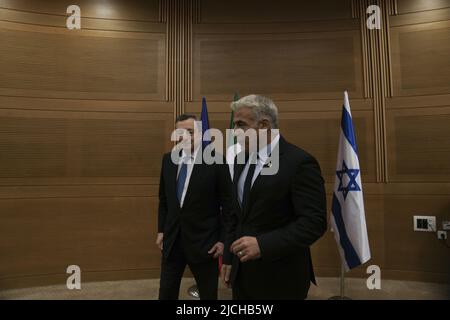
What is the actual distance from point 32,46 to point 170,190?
2.59m

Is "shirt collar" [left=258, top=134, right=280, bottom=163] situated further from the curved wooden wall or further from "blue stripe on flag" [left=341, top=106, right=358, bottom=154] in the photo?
the curved wooden wall

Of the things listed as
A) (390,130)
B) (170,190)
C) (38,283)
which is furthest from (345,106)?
(38,283)

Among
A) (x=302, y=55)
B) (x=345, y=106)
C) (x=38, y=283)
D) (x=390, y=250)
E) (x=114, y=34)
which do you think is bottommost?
(x=38, y=283)

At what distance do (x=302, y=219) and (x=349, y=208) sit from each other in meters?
1.76

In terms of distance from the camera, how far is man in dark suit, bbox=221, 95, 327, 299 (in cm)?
123

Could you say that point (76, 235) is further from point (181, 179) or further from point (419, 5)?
point (419, 5)

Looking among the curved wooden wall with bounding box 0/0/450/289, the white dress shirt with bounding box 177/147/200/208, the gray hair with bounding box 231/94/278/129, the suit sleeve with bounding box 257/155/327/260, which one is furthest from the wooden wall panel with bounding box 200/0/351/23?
the suit sleeve with bounding box 257/155/327/260

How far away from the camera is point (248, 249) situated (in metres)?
1.21

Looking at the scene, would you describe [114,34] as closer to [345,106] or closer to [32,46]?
[32,46]

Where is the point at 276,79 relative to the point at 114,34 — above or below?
below

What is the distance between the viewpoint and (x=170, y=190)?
Answer: 6.96ft

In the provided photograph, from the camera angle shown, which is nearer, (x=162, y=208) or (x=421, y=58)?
(x=162, y=208)

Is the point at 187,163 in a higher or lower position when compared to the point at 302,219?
higher

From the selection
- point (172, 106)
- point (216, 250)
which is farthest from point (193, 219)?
point (172, 106)
